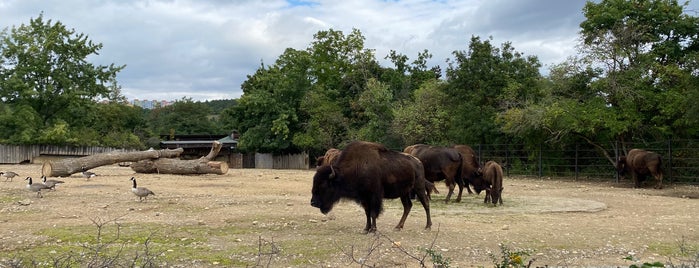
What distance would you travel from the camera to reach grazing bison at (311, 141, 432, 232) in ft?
29.8

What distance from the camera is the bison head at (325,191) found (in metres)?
9.13

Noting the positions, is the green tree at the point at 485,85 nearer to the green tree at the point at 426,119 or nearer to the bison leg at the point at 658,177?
the green tree at the point at 426,119

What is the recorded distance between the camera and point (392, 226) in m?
9.62

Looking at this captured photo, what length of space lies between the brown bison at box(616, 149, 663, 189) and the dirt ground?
4076 millimetres

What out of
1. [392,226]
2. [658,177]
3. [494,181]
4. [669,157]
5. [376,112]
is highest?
[376,112]

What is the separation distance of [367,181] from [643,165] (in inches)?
576

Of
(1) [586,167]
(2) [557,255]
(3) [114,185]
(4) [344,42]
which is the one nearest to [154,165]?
(3) [114,185]

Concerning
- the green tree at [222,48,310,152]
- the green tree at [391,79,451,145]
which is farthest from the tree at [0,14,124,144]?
the green tree at [391,79,451,145]

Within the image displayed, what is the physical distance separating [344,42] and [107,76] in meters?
19.2

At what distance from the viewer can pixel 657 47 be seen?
2184cm

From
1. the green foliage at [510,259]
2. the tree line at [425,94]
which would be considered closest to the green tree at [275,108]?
the tree line at [425,94]

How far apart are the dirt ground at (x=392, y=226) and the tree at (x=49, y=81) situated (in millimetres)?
25065

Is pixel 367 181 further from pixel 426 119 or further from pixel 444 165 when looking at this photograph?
pixel 426 119

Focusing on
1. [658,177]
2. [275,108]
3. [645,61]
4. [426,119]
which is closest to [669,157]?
[658,177]
